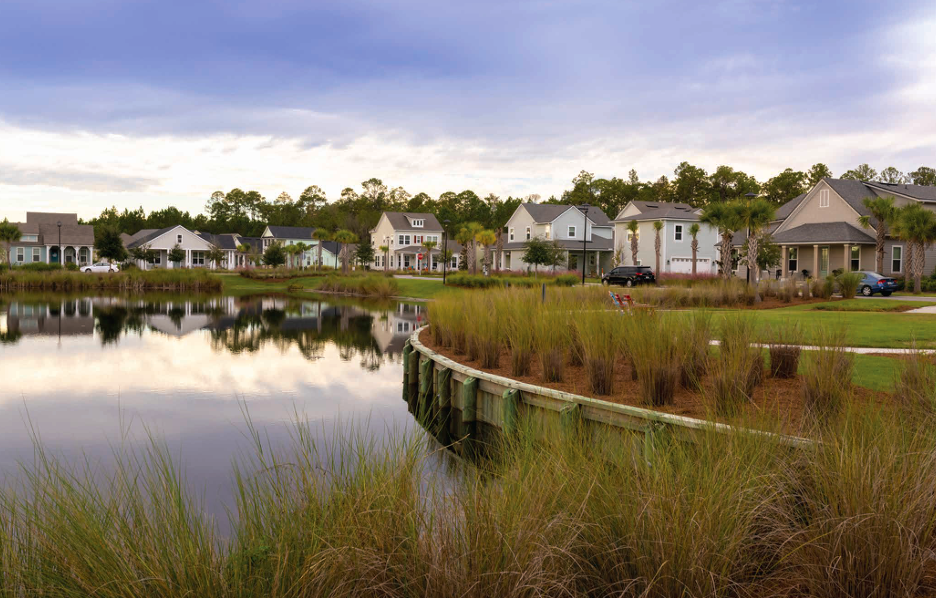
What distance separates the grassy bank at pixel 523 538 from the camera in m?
3.34

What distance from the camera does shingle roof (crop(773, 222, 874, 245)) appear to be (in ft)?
124

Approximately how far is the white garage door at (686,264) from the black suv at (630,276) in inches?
446

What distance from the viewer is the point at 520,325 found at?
39.8 feet

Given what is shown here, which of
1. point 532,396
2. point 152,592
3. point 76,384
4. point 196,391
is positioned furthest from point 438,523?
point 76,384

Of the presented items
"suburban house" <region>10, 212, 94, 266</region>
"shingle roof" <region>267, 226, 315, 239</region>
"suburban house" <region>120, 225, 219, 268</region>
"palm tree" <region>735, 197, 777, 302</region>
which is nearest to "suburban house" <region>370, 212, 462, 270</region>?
"shingle roof" <region>267, 226, 315, 239</region>

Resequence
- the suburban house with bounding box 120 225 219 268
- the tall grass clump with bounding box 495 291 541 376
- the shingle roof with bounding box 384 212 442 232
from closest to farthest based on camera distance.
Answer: the tall grass clump with bounding box 495 291 541 376 → the suburban house with bounding box 120 225 219 268 → the shingle roof with bounding box 384 212 442 232

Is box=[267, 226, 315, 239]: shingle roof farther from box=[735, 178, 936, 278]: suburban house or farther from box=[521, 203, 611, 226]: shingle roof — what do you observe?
box=[735, 178, 936, 278]: suburban house

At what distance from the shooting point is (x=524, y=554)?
344cm

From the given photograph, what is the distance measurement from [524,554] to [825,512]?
5.79ft

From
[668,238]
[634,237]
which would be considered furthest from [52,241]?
[668,238]

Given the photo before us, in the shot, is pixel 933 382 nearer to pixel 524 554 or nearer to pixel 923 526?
pixel 923 526

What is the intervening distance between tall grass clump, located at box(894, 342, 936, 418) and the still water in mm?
4524

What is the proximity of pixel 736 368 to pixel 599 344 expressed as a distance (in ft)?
8.56

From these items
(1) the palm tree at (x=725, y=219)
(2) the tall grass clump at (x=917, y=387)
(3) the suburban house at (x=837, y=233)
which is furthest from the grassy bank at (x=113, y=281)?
(2) the tall grass clump at (x=917, y=387)
